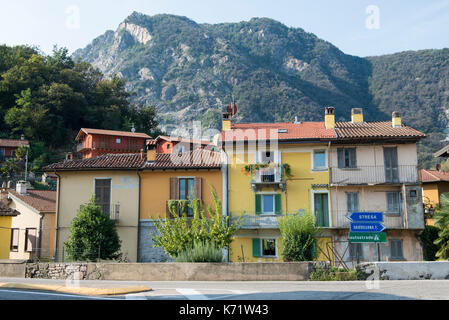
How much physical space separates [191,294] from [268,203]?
16.7 meters

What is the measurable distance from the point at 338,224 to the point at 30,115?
2190 inches

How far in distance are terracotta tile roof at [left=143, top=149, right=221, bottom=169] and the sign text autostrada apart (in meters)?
12.4

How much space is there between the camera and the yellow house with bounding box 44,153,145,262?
28969 mm

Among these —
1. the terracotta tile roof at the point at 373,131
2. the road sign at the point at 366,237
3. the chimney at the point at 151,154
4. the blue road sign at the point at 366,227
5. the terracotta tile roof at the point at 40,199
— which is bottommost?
the road sign at the point at 366,237

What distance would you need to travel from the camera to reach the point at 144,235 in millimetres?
28766

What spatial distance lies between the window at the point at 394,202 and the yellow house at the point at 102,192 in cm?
1523

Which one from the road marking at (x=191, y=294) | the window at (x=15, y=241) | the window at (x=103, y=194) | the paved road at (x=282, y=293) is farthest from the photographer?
the window at (x=15, y=241)

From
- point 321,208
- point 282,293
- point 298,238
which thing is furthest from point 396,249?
point 282,293

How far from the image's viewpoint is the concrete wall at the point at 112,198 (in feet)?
94.4

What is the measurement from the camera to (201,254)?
18.1 m

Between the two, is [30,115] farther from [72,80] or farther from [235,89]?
[235,89]

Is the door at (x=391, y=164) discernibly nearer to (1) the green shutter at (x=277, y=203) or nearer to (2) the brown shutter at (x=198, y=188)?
(1) the green shutter at (x=277, y=203)

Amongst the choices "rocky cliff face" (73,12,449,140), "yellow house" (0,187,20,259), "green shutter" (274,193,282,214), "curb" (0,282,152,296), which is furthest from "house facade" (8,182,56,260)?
"rocky cliff face" (73,12,449,140)

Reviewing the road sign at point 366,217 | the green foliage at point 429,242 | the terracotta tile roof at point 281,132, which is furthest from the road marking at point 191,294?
the green foliage at point 429,242
